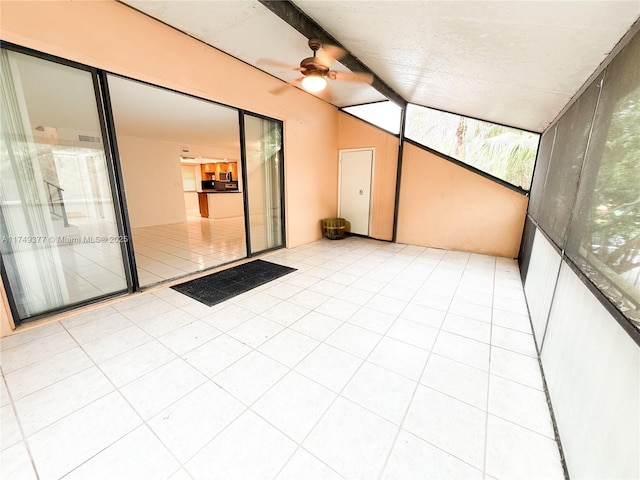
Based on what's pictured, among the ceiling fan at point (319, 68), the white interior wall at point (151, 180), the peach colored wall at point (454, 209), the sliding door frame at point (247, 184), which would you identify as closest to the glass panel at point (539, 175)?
the peach colored wall at point (454, 209)

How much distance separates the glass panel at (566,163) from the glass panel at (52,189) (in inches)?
156

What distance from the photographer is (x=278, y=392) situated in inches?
62.3

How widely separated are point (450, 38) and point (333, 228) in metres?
3.73

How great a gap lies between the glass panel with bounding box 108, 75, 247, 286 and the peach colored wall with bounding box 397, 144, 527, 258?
332 centimetres

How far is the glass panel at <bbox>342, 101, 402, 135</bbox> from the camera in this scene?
16.0ft

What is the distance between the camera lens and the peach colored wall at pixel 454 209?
432 centimetres

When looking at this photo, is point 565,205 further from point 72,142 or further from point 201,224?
point 201,224

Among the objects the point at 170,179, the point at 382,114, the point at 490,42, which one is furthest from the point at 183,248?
the point at 490,42

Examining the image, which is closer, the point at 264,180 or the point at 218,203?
the point at 264,180

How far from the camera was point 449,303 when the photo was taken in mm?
2768

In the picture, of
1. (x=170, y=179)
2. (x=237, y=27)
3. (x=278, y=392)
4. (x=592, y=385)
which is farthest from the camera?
(x=170, y=179)

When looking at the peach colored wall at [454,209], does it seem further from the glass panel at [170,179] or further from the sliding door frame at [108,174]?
the sliding door frame at [108,174]

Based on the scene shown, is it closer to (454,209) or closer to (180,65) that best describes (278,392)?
(180,65)

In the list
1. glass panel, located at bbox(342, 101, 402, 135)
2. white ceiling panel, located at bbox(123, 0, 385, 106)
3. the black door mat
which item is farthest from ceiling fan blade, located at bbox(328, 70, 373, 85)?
the black door mat
